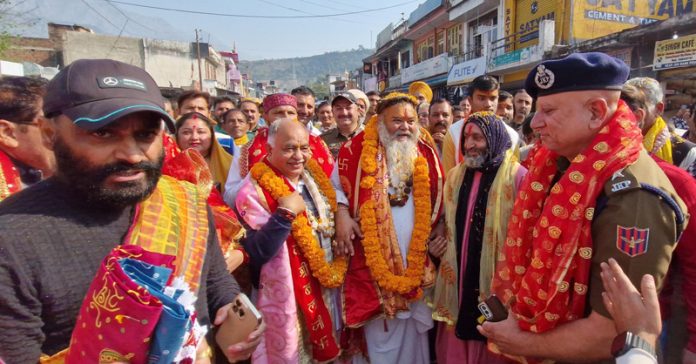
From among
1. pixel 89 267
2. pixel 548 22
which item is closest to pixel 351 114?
pixel 89 267

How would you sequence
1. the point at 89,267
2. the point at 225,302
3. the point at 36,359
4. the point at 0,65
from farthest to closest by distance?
the point at 0,65 < the point at 225,302 < the point at 89,267 < the point at 36,359

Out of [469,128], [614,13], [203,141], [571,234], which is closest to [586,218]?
[571,234]

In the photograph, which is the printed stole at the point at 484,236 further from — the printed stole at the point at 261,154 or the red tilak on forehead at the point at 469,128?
the printed stole at the point at 261,154

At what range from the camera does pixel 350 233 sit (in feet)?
9.39

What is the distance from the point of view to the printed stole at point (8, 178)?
1.74 m

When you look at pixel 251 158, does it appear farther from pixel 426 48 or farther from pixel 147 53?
pixel 147 53

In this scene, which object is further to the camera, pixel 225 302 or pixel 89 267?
pixel 225 302

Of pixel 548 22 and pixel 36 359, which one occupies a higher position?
pixel 548 22

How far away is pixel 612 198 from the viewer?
1469 mm

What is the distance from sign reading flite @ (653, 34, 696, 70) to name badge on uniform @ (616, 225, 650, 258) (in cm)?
1005

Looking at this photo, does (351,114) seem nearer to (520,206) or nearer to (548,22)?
(520,206)

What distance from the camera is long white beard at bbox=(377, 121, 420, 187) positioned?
3.04 m

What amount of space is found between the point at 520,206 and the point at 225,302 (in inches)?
58.2

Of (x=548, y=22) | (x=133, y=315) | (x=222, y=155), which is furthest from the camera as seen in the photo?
(x=548, y=22)
